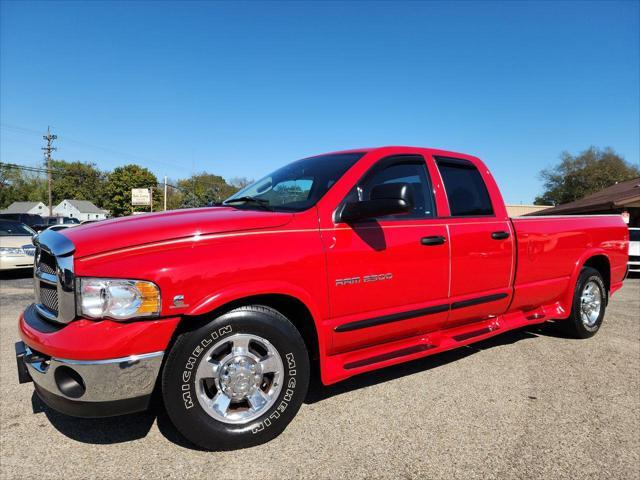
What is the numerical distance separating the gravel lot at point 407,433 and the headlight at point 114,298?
88 centimetres

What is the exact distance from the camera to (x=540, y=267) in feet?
13.7

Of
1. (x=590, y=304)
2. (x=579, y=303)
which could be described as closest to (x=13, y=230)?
(x=579, y=303)

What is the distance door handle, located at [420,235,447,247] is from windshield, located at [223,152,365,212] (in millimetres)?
813

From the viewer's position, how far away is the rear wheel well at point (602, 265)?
5008 mm

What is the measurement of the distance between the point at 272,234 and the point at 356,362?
1.10 meters

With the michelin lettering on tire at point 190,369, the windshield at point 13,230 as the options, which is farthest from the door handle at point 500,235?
the windshield at point 13,230

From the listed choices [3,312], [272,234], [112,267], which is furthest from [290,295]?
[3,312]

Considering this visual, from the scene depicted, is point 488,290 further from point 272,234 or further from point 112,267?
point 112,267

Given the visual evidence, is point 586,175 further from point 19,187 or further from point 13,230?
point 19,187

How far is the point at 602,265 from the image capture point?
5.14 m

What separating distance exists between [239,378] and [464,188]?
2.63 meters

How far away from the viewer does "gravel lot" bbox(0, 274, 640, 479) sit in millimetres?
2326

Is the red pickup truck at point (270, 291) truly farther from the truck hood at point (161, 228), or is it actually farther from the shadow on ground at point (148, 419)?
the shadow on ground at point (148, 419)

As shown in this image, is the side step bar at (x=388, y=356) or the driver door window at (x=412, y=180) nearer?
the side step bar at (x=388, y=356)
